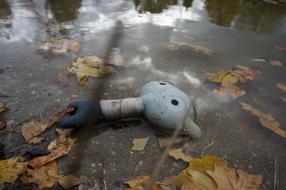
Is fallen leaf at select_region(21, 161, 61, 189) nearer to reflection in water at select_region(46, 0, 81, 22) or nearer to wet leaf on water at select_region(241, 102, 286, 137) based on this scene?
wet leaf on water at select_region(241, 102, 286, 137)

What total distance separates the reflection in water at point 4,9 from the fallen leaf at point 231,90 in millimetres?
4118

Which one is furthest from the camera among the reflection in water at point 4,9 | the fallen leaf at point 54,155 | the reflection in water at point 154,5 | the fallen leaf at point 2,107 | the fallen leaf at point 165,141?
the reflection in water at point 154,5

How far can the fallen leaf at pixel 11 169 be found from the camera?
1.84 meters

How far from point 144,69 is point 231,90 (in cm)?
112

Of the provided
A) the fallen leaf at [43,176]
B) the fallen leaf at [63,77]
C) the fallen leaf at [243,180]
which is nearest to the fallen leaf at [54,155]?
the fallen leaf at [43,176]

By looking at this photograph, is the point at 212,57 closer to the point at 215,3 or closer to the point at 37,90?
the point at 37,90

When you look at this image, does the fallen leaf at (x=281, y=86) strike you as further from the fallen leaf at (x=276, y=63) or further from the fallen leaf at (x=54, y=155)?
the fallen leaf at (x=54, y=155)

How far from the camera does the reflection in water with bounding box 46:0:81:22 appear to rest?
192 inches

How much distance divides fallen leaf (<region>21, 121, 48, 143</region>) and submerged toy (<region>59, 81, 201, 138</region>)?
10.5 inches

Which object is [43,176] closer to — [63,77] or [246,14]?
[63,77]

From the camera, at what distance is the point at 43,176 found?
1929 millimetres

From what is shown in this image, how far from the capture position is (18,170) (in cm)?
191

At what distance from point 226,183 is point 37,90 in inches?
84.6

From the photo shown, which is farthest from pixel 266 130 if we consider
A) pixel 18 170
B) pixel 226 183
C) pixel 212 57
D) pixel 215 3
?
pixel 215 3
